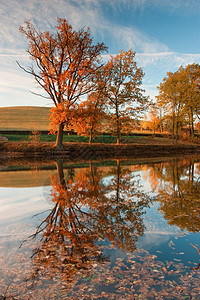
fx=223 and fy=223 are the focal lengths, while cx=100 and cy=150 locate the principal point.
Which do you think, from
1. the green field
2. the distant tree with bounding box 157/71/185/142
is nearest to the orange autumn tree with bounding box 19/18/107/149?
the distant tree with bounding box 157/71/185/142

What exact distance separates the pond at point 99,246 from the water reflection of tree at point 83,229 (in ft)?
0.06

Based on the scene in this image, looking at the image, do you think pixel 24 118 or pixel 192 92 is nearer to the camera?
pixel 192 92

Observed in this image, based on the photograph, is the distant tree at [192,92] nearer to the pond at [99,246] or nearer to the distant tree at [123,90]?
the distant tree at [123,90]

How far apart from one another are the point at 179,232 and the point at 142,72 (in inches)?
1303

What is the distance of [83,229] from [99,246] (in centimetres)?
97

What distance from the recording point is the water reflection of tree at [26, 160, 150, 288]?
429 centimetres

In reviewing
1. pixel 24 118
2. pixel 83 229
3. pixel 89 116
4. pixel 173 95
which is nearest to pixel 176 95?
pixel 173 95

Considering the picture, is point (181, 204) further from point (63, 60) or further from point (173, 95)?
point (173, 95)

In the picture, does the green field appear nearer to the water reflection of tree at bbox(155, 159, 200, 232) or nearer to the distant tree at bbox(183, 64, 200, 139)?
the distant tree at bbox(183, 64, 200, 139)

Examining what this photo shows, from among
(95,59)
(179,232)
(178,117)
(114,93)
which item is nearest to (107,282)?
(179,232)

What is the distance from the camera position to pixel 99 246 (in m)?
4.99

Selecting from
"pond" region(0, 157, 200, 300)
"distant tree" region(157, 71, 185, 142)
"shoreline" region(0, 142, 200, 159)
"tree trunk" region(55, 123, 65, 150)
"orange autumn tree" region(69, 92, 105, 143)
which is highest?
"distant tree" region(157, 71, 185, 142)

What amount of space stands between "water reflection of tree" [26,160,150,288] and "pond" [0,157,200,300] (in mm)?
18

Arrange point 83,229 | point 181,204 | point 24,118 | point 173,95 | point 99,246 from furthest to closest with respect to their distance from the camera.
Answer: point 24,118
point 173,95
point 181,204
point 83,229
point 99,246
